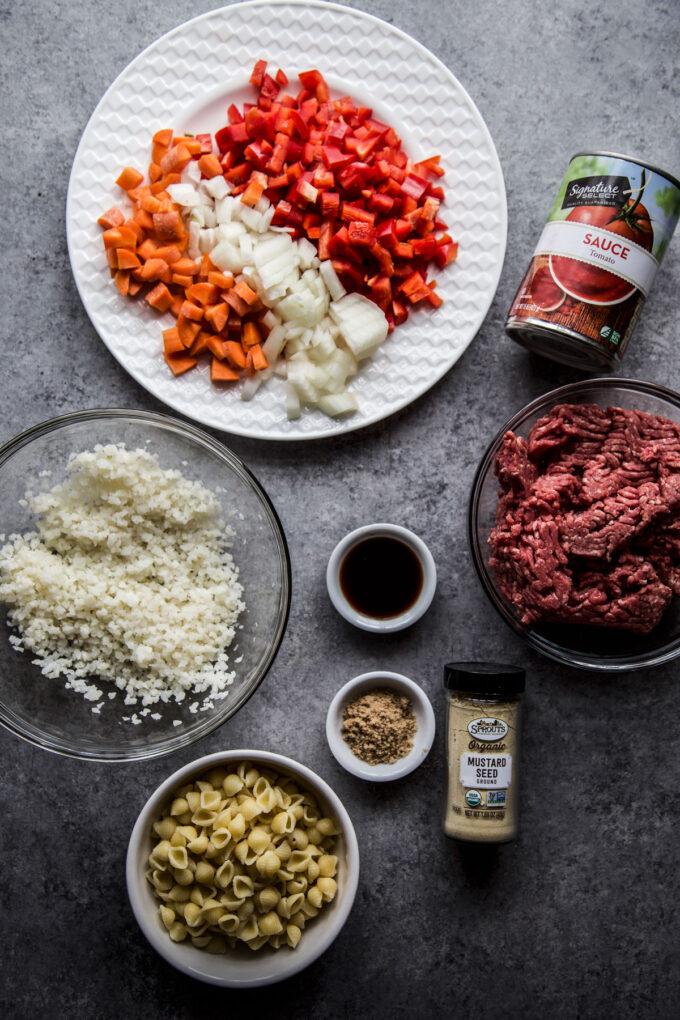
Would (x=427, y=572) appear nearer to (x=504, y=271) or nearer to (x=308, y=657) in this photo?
(x=308, y=657)

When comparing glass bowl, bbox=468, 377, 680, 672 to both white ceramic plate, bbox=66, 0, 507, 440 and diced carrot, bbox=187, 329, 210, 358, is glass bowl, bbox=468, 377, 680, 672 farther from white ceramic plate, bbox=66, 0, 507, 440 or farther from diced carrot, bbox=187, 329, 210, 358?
diced carrot, bbox=187, 329, 210, 358

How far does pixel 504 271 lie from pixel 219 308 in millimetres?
764

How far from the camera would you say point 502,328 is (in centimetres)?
194

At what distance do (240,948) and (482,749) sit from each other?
2.45ft

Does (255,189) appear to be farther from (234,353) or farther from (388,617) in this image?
(388,617)

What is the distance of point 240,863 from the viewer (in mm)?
1672

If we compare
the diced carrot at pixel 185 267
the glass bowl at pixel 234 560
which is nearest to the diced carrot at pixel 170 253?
the diced carrot at pixel 185 267

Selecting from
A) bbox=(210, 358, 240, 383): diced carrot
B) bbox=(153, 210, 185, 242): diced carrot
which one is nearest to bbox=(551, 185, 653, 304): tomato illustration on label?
bbox=(210, 358, 240, 383): diced carrot

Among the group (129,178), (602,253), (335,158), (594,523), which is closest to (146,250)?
(129,178)

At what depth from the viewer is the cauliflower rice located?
5.35 feet

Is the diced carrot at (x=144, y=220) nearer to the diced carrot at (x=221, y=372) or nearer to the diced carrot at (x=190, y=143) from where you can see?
the diced carrot at (x=190, y=143)

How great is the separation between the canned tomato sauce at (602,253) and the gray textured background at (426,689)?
0.77 ft

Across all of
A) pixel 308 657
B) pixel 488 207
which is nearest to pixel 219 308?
pixel 488 207

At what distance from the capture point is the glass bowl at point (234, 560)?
174 centimetres
